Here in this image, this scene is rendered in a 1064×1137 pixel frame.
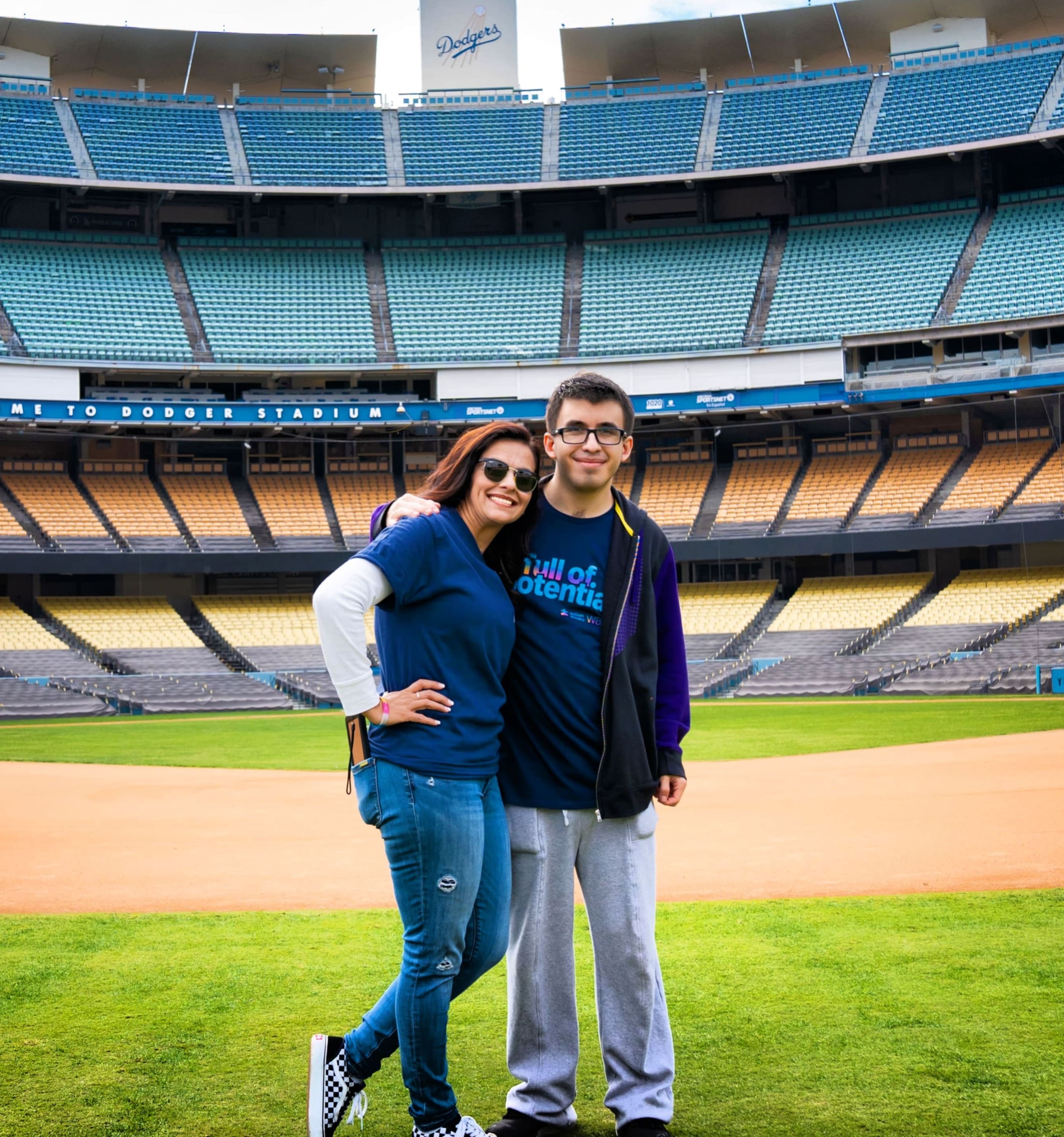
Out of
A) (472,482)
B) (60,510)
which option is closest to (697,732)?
(472,482)

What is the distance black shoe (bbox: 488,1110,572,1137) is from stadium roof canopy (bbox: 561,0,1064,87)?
56906 mm

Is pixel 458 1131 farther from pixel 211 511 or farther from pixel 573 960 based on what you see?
pixel 211 511

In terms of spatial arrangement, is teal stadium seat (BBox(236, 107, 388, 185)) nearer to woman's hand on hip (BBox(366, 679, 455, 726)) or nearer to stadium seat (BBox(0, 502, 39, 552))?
stadium seat (BBox(0, 502, 39, 552))

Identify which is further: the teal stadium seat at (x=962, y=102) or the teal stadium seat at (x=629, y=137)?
the teal stadium seat at (x=629, y=137)

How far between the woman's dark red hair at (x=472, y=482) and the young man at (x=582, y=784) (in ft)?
0.19

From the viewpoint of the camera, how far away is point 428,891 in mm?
3836

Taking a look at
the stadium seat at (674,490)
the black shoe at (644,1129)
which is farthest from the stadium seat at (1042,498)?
the black shoe at (644,1129)

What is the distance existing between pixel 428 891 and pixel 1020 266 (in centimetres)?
4778

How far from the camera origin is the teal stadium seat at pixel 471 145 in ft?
168

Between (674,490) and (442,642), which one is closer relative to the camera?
(442,642)

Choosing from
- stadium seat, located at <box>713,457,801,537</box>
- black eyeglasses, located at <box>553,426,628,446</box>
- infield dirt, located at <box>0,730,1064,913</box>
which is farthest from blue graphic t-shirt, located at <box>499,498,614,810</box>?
stadium seat, located at <box>713,457,801,537</box>

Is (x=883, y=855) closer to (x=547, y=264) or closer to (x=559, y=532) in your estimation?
(x=559, y=532)

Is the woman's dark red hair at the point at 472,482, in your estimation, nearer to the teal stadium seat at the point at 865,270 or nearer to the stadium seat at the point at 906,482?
the stadium seat at the point at 906,482

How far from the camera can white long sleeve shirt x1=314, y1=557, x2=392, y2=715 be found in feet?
12.5
